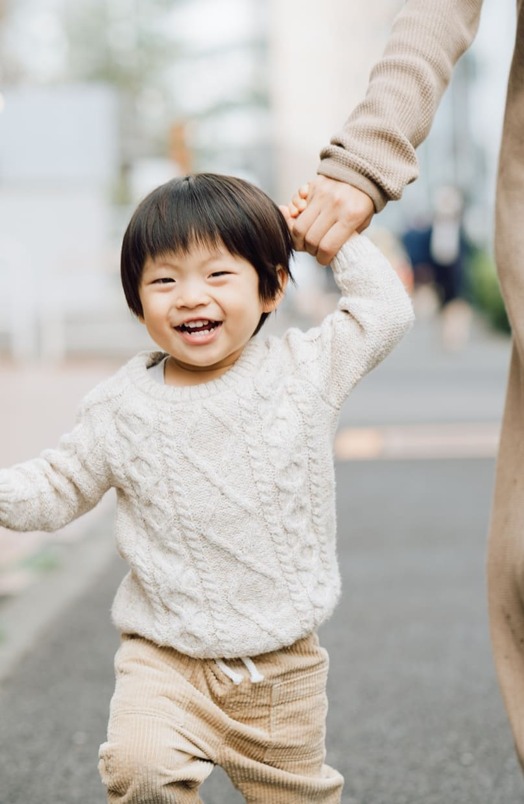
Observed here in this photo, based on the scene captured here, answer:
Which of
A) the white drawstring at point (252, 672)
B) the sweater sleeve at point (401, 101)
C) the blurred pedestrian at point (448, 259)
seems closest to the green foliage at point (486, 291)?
the blurred pedestrian at point (448, 259)

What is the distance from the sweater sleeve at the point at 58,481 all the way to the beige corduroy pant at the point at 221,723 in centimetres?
28

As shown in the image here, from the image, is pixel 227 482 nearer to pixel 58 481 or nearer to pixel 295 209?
pixel 58 481

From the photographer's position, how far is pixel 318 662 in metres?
2.55

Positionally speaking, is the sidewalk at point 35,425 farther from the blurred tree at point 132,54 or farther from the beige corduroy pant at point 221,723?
the blurred tree at point 132,54

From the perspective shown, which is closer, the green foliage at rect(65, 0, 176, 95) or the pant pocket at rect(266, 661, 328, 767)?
the pant pocket at rect(266, 661, 328, 767)

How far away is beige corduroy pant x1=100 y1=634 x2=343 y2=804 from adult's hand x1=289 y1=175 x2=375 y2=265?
730 millimetres

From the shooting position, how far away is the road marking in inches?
360

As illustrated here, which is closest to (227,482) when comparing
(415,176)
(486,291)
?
(415,176)

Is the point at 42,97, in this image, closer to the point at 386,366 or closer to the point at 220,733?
the point at 386,366

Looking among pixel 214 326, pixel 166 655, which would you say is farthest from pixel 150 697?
pixel 214 326

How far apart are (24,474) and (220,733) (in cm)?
58

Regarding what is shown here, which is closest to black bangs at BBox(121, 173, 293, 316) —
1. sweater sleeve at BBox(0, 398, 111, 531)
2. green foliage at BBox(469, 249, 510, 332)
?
sweater sleeve at BBox(0, 398, 111, 531)

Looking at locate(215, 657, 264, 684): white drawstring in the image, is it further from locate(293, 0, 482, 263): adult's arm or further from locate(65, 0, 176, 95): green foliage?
locate(65, 0, 176, 95): green foliage

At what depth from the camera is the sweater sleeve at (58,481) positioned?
2465 millimetres
